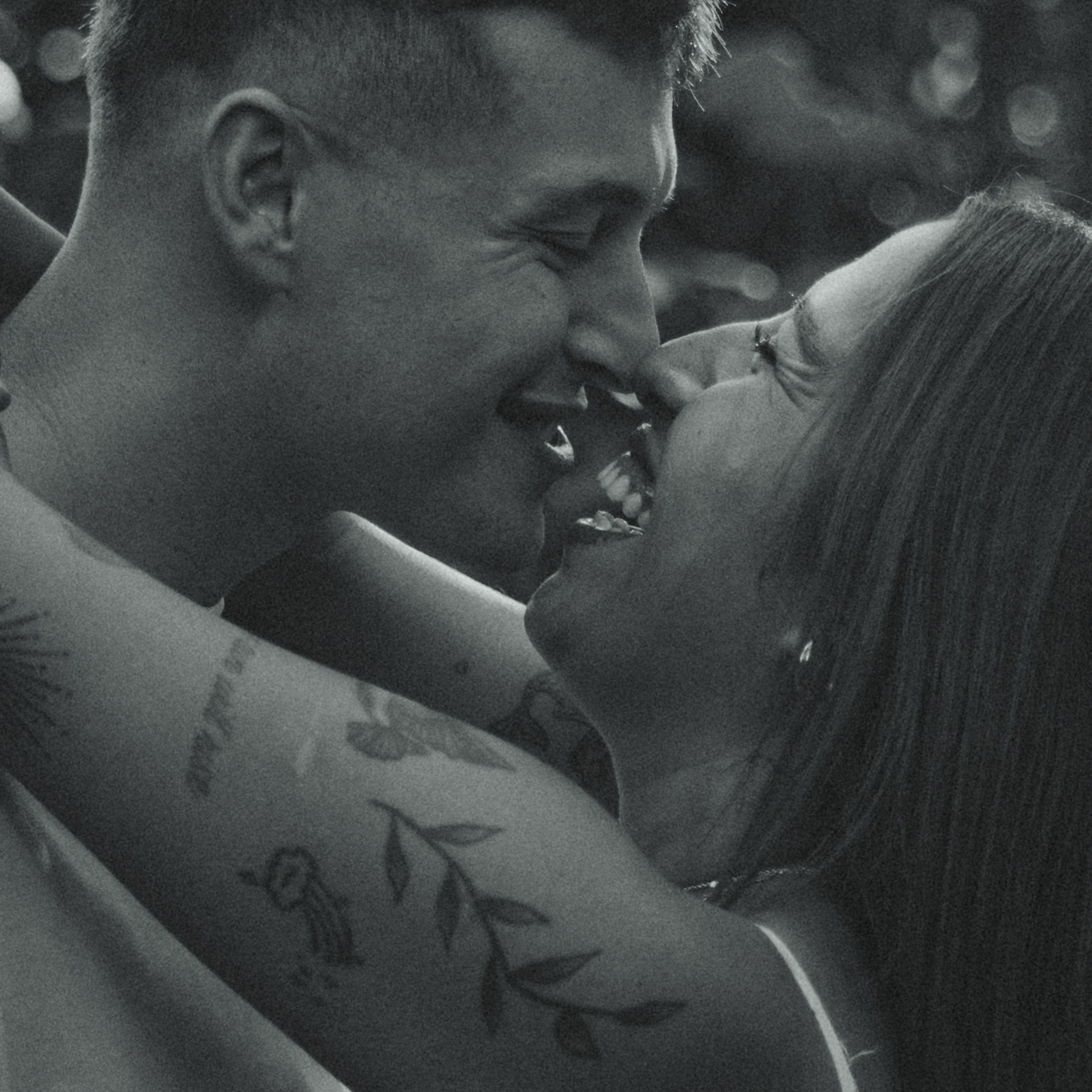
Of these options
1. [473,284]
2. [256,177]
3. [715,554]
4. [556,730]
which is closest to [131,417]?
[256,177]

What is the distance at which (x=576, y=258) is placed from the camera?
11.4ft

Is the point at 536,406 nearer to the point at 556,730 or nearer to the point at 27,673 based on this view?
the point at 556,730

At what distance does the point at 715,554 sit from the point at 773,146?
2784 mm

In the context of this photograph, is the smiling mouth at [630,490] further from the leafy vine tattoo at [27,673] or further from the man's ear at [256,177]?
the leafy vine tattoo at [27,673]

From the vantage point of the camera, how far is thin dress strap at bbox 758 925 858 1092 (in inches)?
111

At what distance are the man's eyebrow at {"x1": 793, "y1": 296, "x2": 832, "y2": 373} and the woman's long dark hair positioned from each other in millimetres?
57

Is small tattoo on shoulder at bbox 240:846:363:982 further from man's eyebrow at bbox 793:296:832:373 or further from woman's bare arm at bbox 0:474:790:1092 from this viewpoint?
man's eyebrow at bbox 793:296:832:373

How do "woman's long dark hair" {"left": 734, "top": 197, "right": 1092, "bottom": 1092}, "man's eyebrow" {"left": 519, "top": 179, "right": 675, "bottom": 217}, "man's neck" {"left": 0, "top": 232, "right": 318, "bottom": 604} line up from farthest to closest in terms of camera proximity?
"man's eyebrow" {"left": 519, "top": 179, "right": 675, "bottom": 217} → "man's neck" {"left": 0, "top": 232, "right": 318, "bottom": 604} → "woman's long dark hair" {"left": 734, "top": 197, "right": 1092, "bottom": 1092}

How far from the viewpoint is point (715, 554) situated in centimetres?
325

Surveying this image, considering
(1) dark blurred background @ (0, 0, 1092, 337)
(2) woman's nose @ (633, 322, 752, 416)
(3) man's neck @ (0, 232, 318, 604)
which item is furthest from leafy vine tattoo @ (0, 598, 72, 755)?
(1) dark blurred background @ (0, 0, 1092, 337)

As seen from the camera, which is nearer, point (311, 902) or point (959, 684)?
point (311, 902)

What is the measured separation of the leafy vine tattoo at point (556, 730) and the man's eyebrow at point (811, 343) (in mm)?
937

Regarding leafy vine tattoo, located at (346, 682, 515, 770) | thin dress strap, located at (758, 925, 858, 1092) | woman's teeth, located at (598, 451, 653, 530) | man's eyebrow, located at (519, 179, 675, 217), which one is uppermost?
man's eyebrow, located at (519, 179, 675, 217)

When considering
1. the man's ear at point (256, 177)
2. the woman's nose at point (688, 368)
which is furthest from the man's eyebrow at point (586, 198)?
the man's ear at point (256, 177)
